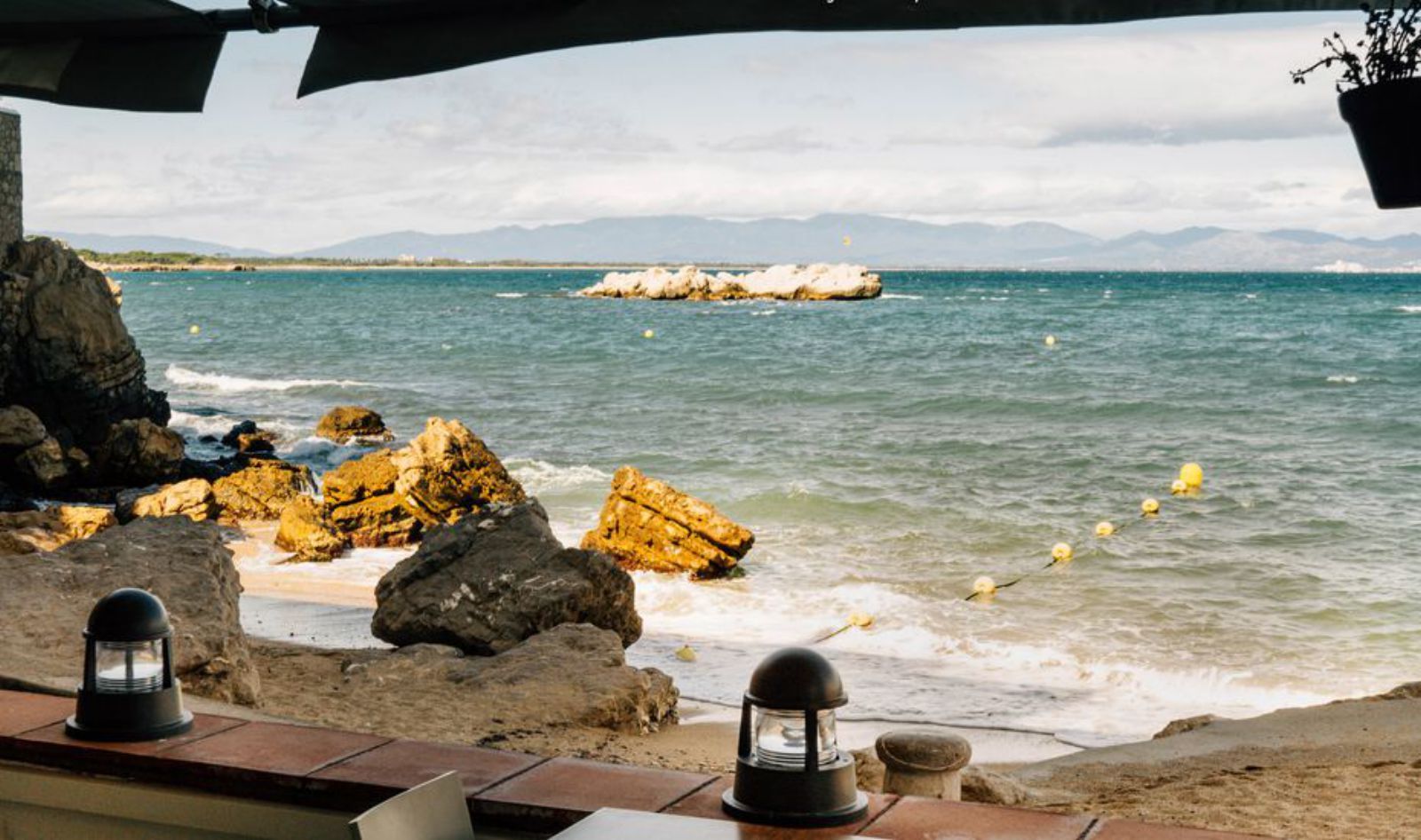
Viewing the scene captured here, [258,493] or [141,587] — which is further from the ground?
[141,587]

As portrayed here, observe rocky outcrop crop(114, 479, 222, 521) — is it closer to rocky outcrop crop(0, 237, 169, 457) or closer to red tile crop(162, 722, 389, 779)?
rocky outcrop crop(0, 237, 169, 457)

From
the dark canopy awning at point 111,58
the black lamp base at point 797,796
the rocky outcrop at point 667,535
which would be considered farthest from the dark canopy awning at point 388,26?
the rocky outcrop at point 667,535

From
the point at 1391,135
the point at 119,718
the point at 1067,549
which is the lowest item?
the point at 1067,549

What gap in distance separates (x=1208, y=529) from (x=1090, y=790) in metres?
9.32

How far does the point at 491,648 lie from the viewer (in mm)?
8086

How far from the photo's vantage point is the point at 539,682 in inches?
266

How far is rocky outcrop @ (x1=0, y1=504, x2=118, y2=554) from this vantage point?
9328 mm

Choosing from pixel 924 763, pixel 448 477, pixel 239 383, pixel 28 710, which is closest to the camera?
pixel 28 710

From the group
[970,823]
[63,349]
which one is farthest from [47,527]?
[970,823]

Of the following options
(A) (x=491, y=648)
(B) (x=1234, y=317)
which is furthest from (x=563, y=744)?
(B) (x=1234, y=317)

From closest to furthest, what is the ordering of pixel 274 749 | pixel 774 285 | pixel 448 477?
pixel 274 749 → pixel 448 477 → pixel 774 285

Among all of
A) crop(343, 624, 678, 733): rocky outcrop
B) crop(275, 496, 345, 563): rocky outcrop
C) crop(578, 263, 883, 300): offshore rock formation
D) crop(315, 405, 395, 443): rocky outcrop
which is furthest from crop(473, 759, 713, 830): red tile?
crop(578, 263, 883, 300): offshore rock formation

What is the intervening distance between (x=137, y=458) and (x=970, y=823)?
17083 mm

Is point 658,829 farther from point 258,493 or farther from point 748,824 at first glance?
point 258,493
